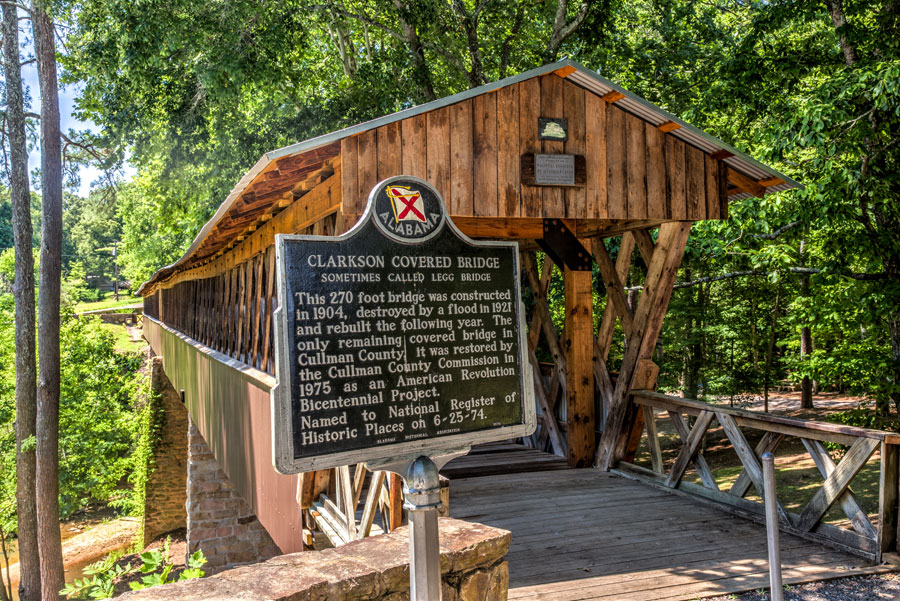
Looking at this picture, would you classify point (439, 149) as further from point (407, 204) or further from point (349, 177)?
point (407, 204)

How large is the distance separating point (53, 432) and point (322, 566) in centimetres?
1428

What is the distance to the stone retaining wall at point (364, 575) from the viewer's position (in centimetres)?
298

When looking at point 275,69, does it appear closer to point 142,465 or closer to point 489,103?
point 489,103

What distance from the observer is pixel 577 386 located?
26.6 feet

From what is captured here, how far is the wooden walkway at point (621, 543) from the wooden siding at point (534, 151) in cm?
267

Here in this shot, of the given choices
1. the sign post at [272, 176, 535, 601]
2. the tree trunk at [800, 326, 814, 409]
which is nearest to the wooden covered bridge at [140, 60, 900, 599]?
the sign post at [272, 176, 535, 601]

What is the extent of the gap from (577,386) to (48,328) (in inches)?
474

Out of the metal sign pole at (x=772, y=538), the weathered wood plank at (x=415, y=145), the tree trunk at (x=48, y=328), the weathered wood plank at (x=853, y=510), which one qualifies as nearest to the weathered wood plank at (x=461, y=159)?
the weathered wood plank at (x=415, y=145)

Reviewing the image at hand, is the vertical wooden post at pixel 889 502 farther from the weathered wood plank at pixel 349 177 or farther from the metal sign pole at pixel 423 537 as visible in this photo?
the weathered wood plank at pixel 349 177

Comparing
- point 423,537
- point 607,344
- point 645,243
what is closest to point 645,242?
point 645,243

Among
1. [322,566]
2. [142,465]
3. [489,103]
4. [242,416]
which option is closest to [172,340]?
[142,465]

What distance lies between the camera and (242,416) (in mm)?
7621

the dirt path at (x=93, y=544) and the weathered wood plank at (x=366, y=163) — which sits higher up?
the weathered wood plank at (x=366, y=163)

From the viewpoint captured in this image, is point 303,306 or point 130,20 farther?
point 130,20
